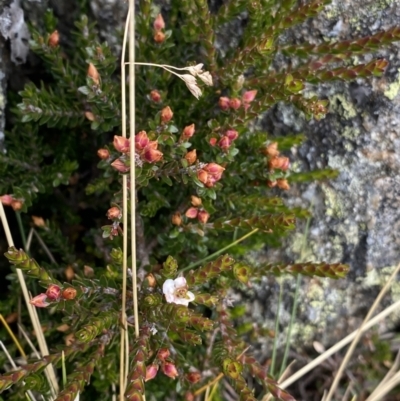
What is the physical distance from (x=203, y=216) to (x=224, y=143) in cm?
27

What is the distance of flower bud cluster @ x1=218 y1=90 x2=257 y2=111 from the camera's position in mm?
1922

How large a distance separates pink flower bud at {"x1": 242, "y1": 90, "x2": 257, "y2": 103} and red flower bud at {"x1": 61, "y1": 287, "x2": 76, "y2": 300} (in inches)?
34.9

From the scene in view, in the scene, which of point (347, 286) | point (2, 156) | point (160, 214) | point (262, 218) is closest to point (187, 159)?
point (262, 218)

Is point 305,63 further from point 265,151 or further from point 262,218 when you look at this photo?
point 262,218

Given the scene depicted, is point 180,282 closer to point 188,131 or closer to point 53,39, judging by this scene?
point 188,131

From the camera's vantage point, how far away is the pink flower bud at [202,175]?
5.43 ft

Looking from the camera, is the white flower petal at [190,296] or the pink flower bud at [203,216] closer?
the white flower petal at [190,296]

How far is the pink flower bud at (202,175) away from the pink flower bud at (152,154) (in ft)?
0.43

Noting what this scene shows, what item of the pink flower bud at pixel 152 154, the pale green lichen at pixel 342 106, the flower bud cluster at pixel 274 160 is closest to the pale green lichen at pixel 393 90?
the pale green lichen at pixel 342 106

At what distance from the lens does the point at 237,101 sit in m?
1.91

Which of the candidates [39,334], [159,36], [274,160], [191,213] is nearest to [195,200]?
[191,213]

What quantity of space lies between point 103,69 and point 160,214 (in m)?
0.59

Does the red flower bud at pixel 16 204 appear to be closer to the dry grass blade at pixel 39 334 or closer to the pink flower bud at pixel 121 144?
the dry grass blade at pixel 39 334

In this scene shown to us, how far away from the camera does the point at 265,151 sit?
200 centimetres
